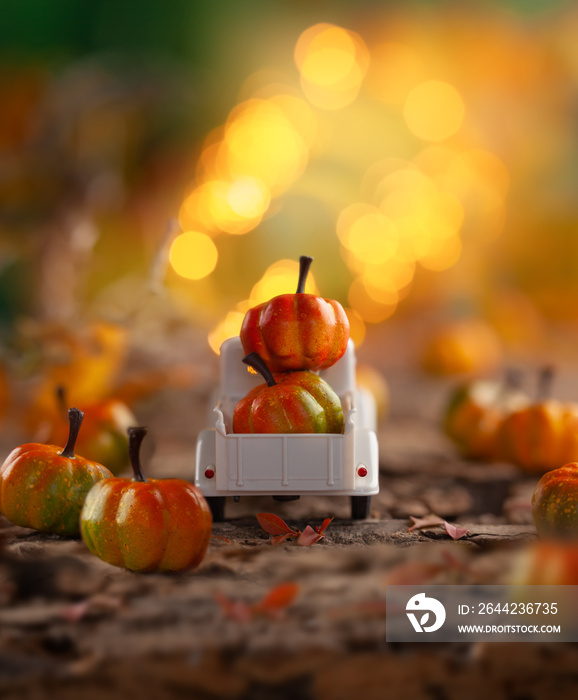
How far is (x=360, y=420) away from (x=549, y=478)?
0.36 meters

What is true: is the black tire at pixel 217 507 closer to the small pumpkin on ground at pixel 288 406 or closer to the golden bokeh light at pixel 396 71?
the small pumpkin on ground at pixel 288 406

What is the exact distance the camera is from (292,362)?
1062 mm

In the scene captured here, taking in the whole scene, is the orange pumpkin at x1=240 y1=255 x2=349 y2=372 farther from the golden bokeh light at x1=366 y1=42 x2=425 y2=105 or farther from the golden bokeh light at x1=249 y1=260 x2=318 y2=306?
the golden bokeh light at x1=366 y1=42 x2=425 y2=105

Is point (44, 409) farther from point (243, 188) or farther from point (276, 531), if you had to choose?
point (243, 188)

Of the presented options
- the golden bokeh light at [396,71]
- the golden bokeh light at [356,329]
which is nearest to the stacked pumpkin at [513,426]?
the golden bokeh light at [356,329]

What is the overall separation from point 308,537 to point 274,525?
3.0 inches

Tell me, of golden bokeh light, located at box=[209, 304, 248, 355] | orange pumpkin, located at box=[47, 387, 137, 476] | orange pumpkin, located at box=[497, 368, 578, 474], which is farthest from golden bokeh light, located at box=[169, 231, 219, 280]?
orange pumpkin, located at box=[497, 368, 578, 474]

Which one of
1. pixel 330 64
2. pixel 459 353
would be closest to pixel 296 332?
pixel 459 353

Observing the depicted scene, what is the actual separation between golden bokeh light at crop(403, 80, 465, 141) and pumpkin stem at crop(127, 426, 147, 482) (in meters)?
2.85

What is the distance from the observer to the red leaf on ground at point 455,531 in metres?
1.02

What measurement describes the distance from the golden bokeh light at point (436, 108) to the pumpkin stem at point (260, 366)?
266 cm

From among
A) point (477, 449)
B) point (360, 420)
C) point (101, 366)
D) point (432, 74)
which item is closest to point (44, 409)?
point (101, 366)

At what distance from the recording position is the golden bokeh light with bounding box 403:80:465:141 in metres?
3.30

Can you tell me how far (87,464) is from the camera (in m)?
1.04
